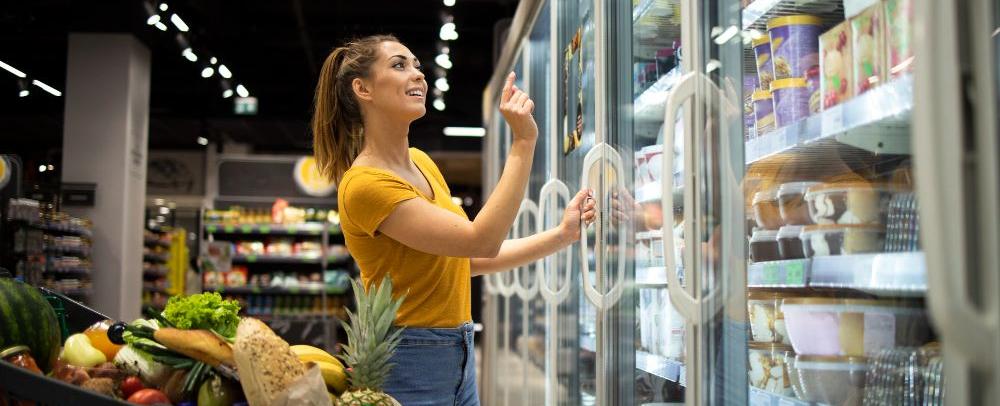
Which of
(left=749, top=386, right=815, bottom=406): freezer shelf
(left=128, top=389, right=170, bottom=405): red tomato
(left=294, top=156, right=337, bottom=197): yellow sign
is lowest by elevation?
(left=749, top=386, right=815, bottom=406): freezer shelf

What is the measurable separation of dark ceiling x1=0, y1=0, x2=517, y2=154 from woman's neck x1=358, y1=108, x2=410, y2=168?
6.06 m

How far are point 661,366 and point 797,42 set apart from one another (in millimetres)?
857

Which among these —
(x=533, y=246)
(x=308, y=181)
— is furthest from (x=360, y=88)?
(x=308, y=181)

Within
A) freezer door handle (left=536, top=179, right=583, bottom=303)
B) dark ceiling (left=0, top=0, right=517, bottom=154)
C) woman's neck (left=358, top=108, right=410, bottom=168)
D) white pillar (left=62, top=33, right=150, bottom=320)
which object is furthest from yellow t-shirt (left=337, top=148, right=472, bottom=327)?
white pillar (left=62, top=33, right=150, bottom=320)

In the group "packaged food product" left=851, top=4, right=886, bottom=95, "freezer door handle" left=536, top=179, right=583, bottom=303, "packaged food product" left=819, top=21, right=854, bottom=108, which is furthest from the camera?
"freezer door handle" left=536, top=179, right=583, bottom=303

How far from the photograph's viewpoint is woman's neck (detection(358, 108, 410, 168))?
215cm

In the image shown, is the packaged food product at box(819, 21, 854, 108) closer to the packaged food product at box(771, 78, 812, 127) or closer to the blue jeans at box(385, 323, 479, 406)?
the packaged food product at box(771, 78, 812, 127)

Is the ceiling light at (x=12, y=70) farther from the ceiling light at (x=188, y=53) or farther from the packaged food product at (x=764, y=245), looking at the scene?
the packaged food product at (x=764, y=245)

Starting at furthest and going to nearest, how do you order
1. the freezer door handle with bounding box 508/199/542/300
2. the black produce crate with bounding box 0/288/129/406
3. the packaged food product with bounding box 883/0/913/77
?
the freezer door handle with bounding box 508/199/542/300 → the packaged food product with bounding box 883/0/913/77 → the black produce crate with bounding box 0/288/129/406

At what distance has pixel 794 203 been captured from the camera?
1958 millimetres

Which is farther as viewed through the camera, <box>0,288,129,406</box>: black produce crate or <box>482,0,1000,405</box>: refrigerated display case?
<box>0,288,129,406</box>: black produce crate

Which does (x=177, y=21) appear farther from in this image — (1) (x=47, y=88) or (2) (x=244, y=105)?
(1) (x=47, y=88)

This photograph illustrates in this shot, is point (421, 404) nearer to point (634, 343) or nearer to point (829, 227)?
point (634, 343)

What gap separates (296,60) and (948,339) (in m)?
Answer: 14.1
